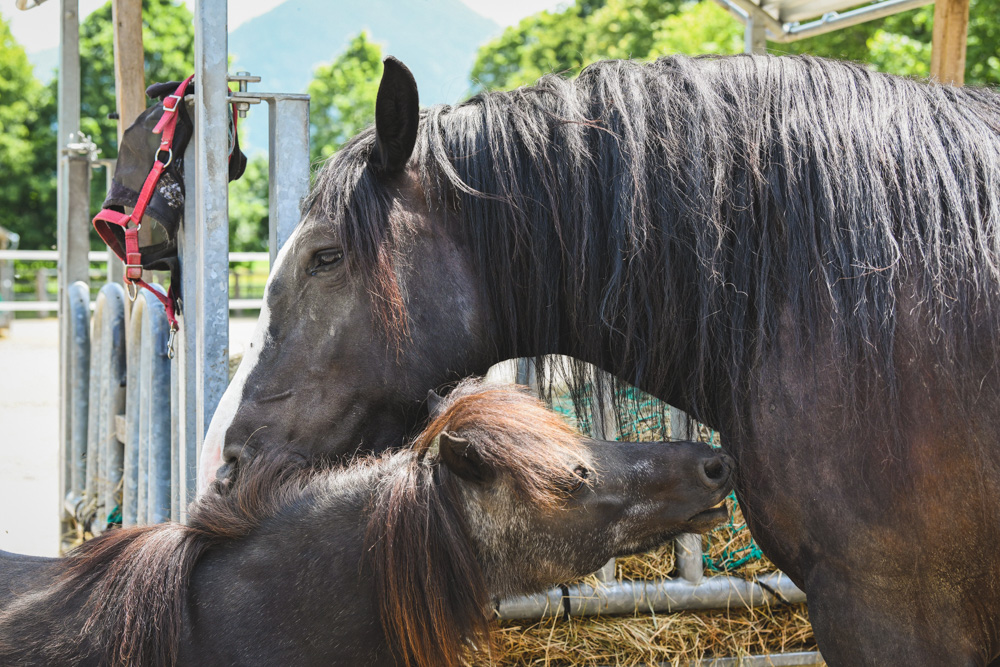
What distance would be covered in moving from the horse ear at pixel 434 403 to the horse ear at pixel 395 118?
1.94 ft

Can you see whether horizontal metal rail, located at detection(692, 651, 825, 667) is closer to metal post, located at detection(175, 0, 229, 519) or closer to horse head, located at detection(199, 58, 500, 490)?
horse head, located at detection(199, 58, 500, 490)

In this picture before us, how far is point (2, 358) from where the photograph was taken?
13000 millimetres

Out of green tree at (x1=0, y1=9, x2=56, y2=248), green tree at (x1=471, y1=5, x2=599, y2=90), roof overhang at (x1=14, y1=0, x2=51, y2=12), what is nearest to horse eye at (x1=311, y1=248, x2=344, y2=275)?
roof overhang at (x1=14, y1=0, x2=51, y2=12)

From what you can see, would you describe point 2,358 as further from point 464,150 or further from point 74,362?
point 464,150

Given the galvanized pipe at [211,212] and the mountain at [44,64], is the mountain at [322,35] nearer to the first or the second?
the mountain at [44,64]

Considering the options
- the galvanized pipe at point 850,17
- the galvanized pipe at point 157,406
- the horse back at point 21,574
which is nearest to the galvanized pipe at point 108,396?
the galvanized pipe at point 157,406

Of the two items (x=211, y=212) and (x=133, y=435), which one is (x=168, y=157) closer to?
(x=211, y=212)

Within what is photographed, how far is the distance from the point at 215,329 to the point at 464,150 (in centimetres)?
104

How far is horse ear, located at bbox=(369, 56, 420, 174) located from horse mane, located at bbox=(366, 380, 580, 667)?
0.69m

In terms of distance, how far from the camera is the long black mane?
1742 millimetres

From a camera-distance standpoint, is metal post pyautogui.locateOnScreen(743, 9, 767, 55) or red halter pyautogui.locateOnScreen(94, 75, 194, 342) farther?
metal post pyautogui.locateOnScreen(743, 9, 767, 55)

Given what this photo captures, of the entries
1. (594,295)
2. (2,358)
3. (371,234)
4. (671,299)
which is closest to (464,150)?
(371,234)

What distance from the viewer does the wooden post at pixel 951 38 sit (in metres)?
4.03

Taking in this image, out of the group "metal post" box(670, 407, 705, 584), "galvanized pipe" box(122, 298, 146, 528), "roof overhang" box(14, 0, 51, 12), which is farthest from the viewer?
"roof overhang" box(14, 0, 51, 12)
